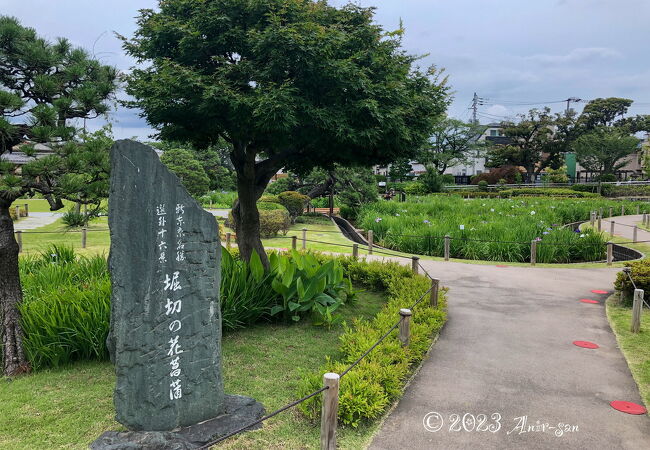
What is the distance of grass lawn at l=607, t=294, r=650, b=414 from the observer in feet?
17.4

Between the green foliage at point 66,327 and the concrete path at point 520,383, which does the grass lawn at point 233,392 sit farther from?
the concrete path at point 520,383

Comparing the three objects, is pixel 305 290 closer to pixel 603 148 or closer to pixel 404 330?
pixel 404 330

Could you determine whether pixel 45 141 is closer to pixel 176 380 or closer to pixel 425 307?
pixel 176 380

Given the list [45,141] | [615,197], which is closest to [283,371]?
[45,141]

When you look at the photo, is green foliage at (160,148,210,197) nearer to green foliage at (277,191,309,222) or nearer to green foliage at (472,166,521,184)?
green foliage at (277,191,309,222)

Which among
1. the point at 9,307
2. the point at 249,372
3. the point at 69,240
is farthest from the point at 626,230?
the point at 69,240

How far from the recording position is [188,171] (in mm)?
25969

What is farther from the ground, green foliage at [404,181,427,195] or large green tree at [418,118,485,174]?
large green tree at [418,118,485,174]

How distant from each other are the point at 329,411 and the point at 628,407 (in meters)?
3.27

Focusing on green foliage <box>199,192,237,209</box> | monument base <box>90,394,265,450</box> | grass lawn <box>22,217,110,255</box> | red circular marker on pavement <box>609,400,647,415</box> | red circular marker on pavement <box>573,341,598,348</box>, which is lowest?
red circular marker on pavement <box>609,400,647,415</box>

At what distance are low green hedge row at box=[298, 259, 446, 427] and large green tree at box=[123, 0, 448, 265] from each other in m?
2.59

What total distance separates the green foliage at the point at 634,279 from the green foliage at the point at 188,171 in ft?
72.0

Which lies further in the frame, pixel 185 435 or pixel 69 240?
pixel 69 240

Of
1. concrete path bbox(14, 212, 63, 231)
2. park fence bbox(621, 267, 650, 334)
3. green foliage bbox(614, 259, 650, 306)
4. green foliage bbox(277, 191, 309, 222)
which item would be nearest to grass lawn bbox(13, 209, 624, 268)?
concrete path bbox(14, 212, 63, 231)
